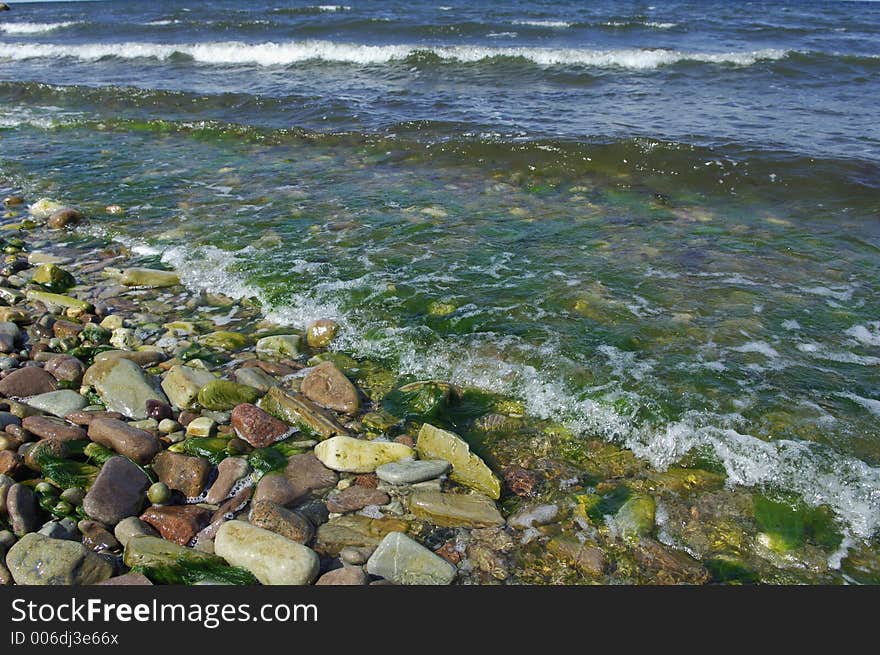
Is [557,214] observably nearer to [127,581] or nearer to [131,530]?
[131,530]

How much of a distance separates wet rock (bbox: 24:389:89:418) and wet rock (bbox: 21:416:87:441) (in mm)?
205

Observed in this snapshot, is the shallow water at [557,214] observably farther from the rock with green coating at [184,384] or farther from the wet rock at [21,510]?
the wet rock at [21,510]

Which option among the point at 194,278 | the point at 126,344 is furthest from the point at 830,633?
the point at 194,278

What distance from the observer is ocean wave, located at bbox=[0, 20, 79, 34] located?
110ft

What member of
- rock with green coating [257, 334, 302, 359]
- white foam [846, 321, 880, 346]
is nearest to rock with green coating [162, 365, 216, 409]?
rock with green coating [257, 334, 302, 359]

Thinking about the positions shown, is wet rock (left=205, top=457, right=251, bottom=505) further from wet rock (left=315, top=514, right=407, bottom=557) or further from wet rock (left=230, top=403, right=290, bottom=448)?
wet rock (left=315, top=514, right=407, bottom=557)

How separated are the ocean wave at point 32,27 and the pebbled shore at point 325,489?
3643 centimetres

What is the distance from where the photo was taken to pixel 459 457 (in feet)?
13.0

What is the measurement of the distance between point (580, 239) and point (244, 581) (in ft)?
17.7

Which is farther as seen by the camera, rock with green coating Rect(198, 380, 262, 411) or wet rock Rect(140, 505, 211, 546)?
rock with green coating Rect(198, 380, 262, 411)

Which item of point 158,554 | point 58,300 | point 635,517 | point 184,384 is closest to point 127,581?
point 158,554

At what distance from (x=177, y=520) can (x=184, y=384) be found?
137cm

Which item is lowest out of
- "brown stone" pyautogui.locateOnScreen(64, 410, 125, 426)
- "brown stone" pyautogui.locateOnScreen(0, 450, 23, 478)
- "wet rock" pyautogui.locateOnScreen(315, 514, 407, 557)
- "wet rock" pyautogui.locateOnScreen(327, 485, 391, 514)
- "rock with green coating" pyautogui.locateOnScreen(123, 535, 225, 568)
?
"wet rock" pyautogui.locateOnScreen(315, 514, 407, 557)

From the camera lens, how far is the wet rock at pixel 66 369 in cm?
476
